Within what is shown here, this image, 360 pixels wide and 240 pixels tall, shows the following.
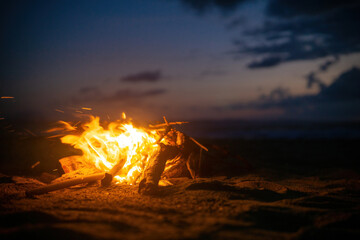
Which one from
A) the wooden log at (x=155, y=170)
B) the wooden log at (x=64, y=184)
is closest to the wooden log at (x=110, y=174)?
the wooden log at (x=64, y=184)

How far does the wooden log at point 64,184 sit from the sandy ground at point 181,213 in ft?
0.36

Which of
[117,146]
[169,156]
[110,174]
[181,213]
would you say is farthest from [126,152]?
[181,213]

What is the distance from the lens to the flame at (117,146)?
6.01m

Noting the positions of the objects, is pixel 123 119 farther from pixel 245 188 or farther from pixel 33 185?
pixel 245 188

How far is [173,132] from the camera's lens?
5.90m

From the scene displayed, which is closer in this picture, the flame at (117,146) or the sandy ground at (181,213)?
the sandy ground at (181,213)

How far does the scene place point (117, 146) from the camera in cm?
646

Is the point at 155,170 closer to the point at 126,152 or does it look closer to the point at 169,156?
the point at 169,156

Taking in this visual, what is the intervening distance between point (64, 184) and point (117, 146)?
5.42 ft

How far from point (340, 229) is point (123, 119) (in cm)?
476

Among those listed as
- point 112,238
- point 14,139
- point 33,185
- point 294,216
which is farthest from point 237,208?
point 14,139

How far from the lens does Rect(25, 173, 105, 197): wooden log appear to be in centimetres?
475

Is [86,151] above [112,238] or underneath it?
above

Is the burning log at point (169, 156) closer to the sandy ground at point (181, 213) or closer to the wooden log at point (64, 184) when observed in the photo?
the sandy ground at point (181, 213)
